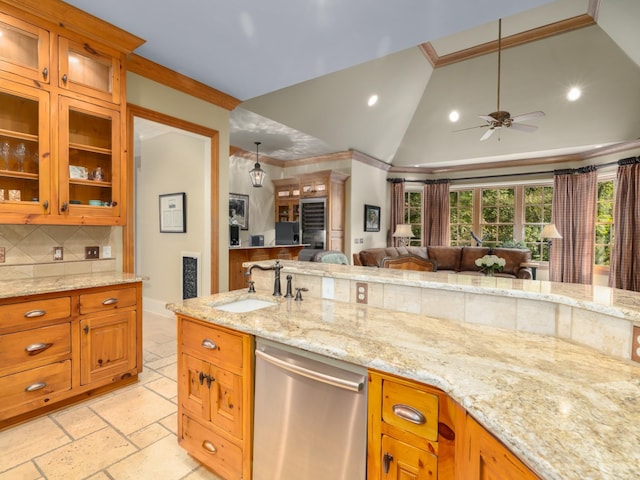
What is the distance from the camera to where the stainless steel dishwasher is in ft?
3.78

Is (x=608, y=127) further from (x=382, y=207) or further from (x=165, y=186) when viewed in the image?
(x=165, y=186)

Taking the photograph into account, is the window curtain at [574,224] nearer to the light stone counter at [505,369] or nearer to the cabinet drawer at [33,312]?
the light stone counter at [505,369]

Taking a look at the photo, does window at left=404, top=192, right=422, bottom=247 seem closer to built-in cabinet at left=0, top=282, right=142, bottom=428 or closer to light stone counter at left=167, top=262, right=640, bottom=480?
light stone counter at left=167, top=262, right=640, bottom=480

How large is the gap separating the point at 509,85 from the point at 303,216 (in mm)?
4336

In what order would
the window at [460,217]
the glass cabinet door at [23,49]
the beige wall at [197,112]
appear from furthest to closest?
the window at [460,217], the beige wall at [197,112], the glass cabinet door at [23,49]

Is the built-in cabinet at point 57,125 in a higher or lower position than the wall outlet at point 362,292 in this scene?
higher

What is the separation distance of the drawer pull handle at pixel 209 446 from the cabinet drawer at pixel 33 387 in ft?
4.29

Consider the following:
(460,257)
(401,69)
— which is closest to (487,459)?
(401,69)

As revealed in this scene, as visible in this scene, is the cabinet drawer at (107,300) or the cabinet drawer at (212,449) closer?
the cabinet drawer at (212,449)

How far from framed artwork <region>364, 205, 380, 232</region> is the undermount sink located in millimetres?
5239

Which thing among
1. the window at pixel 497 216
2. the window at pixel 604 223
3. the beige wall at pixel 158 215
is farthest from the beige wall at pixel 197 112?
the window at pixel 604 223

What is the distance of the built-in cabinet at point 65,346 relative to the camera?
205 cm

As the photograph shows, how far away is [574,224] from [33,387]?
8.18 metres

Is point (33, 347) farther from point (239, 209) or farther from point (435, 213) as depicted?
point (435, 213)
